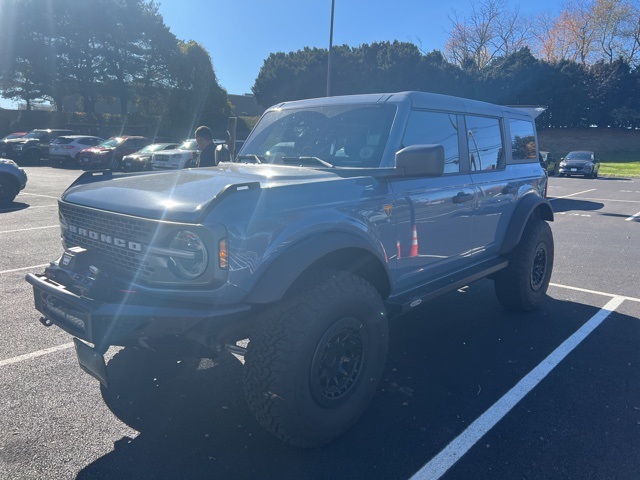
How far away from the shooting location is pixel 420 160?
333cm

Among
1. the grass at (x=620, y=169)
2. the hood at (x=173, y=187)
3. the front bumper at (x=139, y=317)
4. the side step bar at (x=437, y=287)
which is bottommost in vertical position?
the grass at (x=620, y=169)

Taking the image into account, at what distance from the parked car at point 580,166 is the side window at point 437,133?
24.7 metres

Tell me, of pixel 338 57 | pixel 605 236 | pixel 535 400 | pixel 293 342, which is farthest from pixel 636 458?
pixel 338 57

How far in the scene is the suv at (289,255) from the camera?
2.73 meters

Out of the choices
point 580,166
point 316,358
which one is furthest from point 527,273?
point 580,166

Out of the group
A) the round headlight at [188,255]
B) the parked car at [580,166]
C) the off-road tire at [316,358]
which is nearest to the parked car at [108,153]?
the parked car at [580,166]

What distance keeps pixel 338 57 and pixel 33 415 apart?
41.8 metres

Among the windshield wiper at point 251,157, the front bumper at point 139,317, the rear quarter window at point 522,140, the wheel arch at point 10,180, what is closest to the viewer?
the front bumper at point 139,317

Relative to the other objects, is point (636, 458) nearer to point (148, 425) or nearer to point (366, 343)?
point (366, 343)

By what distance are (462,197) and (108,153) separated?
73.7 ft

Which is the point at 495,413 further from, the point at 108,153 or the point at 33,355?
the point at 108,153

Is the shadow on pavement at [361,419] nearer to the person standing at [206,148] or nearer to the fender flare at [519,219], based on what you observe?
the fender flare at [519,219]

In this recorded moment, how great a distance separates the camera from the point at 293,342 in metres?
2.78

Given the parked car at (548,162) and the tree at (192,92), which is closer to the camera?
the parked car at (548,162)
